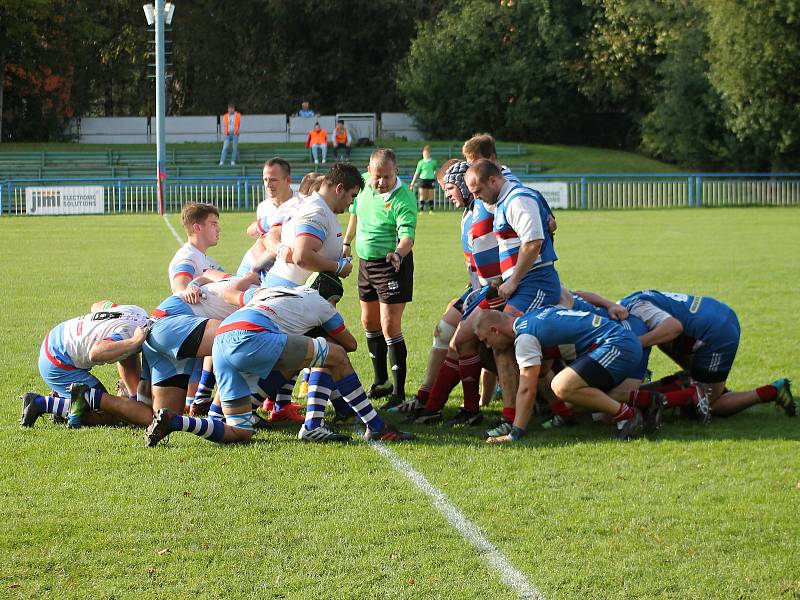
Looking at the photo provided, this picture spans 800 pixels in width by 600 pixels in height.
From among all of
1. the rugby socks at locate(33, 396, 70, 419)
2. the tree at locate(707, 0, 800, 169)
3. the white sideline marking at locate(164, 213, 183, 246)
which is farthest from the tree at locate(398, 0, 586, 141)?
the rugby socks at locate(33, 396, 70, 419)

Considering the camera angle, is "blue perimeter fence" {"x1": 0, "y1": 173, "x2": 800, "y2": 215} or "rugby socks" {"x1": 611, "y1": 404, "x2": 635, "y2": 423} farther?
"blue perimeter fence" {"x1": 0, "y1": 173, "x2": 800, "y2": 215}

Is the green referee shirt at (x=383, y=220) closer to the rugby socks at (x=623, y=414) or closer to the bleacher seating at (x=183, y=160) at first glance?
the rugby socks at (x=623, y=414)

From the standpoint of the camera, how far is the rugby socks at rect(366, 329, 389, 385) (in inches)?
366

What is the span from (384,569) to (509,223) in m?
3.33

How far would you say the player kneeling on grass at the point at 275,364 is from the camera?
6.96 meters

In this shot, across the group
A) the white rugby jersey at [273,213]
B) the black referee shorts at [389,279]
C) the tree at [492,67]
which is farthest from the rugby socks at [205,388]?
the tree at [492,67]

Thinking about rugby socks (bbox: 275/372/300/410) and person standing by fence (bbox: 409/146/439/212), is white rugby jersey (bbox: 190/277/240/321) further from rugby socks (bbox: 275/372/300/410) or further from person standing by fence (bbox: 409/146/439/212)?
person standing by fence (bbox: 409/146/439/212)

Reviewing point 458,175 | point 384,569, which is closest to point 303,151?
point 458,175

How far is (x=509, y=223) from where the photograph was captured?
771 centimetres

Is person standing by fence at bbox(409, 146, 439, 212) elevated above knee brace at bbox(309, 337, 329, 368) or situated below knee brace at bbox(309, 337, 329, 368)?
above

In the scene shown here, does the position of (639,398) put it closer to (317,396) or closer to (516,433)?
(516,433)

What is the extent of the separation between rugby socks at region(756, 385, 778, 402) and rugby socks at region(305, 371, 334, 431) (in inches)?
120

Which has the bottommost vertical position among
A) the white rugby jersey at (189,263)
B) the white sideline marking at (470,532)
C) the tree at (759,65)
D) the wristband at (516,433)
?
the white sideline marking at (470,532)

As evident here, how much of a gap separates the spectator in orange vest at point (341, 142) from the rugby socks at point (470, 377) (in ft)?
121
